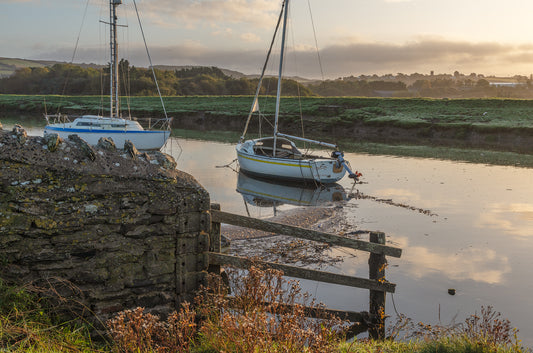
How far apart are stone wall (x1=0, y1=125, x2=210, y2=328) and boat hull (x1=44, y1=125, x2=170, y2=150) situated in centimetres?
2424

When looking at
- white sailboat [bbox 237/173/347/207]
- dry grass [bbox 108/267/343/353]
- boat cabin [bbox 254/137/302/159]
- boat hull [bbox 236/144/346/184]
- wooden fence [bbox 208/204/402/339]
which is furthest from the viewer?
boat cabin [bbox 254/137/302/159]

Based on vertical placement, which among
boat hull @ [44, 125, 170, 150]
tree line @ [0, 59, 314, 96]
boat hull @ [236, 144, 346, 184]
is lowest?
boat hull @ [236, 144, 346, 184]

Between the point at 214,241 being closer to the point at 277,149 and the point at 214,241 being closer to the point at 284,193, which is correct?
the point at 284,193

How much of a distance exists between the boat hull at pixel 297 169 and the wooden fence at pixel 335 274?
14.8 metres

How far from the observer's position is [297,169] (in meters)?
22.1

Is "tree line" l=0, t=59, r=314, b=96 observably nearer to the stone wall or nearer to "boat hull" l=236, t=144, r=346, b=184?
"boat hull" l=236, t=144, r=346, b=184

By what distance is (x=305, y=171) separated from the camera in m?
22.0

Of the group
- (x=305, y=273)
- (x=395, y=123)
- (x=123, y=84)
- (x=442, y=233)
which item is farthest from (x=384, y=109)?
(x=123, y=84)

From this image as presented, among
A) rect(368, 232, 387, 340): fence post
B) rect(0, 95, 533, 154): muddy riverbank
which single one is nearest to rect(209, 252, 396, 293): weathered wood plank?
rect(368, 232, 387, 340): fence post

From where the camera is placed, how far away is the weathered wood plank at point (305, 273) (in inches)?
226

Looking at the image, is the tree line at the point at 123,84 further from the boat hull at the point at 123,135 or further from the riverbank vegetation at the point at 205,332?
the riverbank vegetation at the point at 205,332

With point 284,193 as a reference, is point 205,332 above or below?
above

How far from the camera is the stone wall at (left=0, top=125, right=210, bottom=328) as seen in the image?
4.73 m

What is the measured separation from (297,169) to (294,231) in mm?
16032
